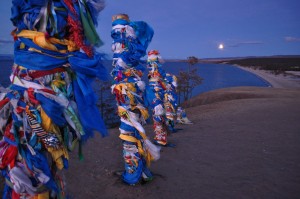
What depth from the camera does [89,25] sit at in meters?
2.26

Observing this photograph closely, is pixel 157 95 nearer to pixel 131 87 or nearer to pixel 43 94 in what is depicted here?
pixel 131 87

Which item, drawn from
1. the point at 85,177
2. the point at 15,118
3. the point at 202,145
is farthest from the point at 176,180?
the point at 15,118

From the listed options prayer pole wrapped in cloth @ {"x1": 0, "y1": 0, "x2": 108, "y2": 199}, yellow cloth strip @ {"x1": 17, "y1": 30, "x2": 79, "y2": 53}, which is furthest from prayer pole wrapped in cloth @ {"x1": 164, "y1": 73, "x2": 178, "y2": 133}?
yellow cloth strip @ {"x1": 17, "y1": 30, "x2": 79, "y2": 53}

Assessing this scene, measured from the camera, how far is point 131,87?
4.63 m

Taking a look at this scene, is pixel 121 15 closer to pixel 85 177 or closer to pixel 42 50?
pixel 42 50

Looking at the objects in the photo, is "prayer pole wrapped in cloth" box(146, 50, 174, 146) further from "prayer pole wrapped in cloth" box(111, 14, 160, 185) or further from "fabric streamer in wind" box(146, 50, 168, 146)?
"prayer pole wrapped in cloth" box(111, 14, 160, 185)

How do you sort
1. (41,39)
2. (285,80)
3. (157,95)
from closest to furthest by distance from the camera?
(41,39), (157,95), (285,80)

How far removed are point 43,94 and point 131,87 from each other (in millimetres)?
2660

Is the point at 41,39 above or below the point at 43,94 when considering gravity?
above

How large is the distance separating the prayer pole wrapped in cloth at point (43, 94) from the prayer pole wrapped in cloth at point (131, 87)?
238 centimetres

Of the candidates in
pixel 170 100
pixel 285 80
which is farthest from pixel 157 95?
pixel 285 80

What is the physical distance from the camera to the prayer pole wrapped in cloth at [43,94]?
2033mm

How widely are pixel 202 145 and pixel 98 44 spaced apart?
6.42m

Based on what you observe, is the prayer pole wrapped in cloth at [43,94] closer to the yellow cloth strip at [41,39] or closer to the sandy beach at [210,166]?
the yellow cloth strip at [41,39]
